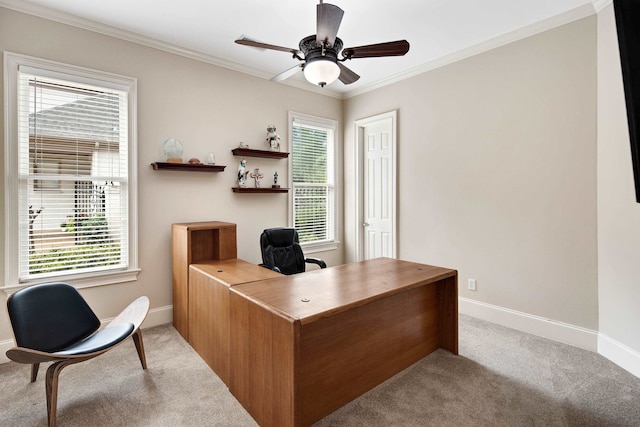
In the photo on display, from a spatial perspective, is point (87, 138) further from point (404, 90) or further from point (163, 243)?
point (404, 90)

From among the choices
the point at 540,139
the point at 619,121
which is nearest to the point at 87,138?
the point at 540,139

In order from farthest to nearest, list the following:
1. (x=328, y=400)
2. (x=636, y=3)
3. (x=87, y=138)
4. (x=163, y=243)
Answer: (x=163, y=243) < (x=87, y=138) < (x=328, y=400) < (x=636, y=3)

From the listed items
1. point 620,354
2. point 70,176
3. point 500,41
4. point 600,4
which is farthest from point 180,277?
point 600,4

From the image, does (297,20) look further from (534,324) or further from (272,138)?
(534,324)

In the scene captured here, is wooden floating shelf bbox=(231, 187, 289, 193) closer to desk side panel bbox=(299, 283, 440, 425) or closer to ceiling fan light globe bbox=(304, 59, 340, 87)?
ceiling fan light globe bbox=(304, 59, 340, 87)

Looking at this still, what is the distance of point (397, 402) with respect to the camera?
6.66 ft

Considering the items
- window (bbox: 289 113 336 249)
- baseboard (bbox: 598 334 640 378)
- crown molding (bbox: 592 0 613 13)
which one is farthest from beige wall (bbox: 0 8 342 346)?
baseboard (bbox: 598 334 640 378)

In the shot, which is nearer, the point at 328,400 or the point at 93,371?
the point at 328,400

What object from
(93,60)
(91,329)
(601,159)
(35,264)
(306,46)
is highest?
(93,60)

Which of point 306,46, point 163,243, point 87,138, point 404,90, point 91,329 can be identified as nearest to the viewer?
point 306,46

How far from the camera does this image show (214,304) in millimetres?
2359

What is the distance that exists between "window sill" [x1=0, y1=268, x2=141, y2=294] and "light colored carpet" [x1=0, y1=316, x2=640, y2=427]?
2.12 ft

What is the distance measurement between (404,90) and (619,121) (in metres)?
2.24

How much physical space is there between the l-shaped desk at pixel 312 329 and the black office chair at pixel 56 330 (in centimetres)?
61
